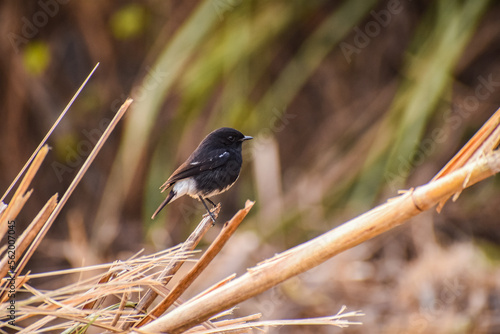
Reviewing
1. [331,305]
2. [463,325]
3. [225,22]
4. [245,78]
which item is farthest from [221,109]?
[463,325]

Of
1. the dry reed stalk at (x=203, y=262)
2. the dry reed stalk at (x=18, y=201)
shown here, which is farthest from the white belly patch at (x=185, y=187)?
the dry reed stalk at (x=18, y=201)

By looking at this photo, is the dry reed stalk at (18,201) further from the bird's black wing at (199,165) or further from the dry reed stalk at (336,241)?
the bird's black wing at (199,165)

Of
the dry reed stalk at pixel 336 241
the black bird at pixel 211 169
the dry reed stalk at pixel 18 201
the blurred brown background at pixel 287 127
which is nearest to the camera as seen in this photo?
the dry reed stalk at pixel 336 241

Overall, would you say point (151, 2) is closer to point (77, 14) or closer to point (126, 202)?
point (77, 14)

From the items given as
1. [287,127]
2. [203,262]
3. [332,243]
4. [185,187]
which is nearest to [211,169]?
[185,187]

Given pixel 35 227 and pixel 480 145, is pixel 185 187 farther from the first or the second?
pixel 480 145

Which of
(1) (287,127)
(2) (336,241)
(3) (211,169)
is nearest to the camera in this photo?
(2) (336,241)

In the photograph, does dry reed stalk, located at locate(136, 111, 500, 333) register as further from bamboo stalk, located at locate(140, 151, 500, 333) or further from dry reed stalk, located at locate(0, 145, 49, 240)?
dry reed stalk, located at locate(0, 145, 49, 240)
